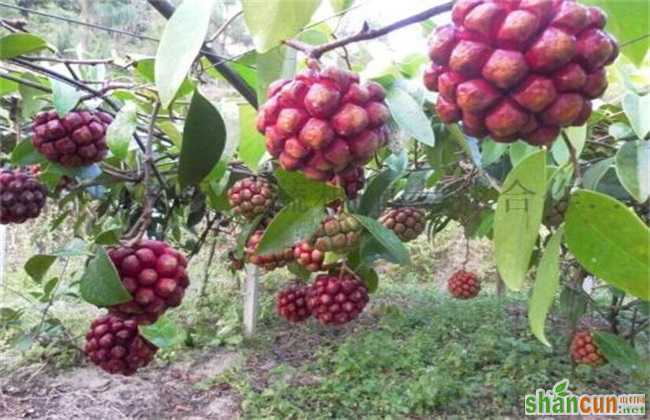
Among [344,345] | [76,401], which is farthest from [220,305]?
[76,401]

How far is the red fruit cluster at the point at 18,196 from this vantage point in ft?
3.19

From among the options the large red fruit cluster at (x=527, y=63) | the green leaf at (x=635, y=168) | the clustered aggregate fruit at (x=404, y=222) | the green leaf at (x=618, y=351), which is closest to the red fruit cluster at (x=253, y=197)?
the clustered aggregate fruit at (x=404, y=222)

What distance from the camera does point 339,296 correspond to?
3.34 feet

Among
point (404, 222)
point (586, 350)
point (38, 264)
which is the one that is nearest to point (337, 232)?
point (38, 264)

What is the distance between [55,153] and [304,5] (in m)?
0.57

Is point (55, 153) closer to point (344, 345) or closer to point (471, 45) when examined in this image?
point (471, 45)

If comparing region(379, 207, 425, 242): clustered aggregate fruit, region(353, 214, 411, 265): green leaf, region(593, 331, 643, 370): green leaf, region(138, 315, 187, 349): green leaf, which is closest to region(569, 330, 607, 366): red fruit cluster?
region(593, 331, 643, 370): green leaf

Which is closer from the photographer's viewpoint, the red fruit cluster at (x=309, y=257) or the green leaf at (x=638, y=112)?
the green leaf at (x=638, y=112)

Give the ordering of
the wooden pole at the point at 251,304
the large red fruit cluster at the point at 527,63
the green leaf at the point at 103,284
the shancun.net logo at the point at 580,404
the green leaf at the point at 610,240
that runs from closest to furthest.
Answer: the large red fruit cluster at the point at 527,63, the green leaf at the point at 610,240, the green leaf at the point at 103,284, the shancun.net logo at the point at 580,404, the wooden pole at the point at 251,304

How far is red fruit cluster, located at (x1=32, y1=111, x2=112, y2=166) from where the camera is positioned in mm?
786

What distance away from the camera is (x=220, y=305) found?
13.6 ft

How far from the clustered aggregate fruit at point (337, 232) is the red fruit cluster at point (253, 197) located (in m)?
0.29

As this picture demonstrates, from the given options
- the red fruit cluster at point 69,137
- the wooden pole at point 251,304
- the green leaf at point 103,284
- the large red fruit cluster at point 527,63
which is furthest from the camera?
the wooden pole at point 251,304

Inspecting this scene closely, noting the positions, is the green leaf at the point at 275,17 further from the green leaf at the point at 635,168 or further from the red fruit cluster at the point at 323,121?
the green leaf at the point at 635,168
